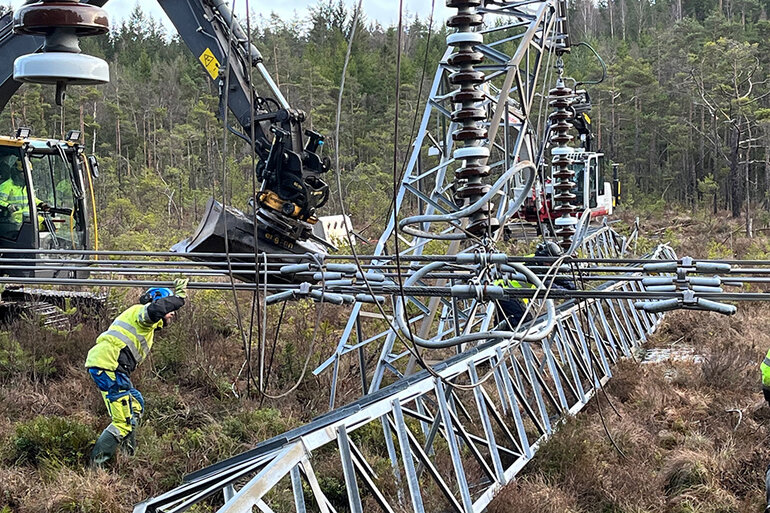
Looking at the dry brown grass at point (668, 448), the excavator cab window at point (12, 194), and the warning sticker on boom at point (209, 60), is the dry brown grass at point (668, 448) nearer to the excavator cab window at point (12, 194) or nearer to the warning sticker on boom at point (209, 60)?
the warning sticker on boom at point (209, 60)

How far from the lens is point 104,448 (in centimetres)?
716

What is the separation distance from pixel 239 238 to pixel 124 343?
70.6 inches

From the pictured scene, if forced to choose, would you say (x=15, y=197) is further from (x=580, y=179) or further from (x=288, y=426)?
(x=580, y=179)

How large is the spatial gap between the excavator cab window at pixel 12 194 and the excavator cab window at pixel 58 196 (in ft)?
0.80

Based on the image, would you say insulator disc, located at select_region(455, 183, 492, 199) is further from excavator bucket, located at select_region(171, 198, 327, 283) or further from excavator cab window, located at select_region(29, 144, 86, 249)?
excavator cab window, located at select_region(29, 144, 86, 249)

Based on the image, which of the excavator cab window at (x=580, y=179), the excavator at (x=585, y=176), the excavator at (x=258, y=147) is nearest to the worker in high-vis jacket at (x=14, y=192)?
the excavator at (x=258, y=147)

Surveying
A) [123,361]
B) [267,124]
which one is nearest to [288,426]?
[123,361]

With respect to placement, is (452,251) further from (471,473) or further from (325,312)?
(325,312)

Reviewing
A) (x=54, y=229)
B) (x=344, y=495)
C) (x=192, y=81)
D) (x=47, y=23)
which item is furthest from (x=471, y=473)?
(x=192, y=81)

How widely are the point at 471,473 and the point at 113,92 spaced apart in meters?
46.2

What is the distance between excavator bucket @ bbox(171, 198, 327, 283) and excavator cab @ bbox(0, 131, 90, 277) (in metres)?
3.59

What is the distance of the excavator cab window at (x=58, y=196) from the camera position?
1179 centimetres

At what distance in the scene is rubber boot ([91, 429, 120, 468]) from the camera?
23.4 feet

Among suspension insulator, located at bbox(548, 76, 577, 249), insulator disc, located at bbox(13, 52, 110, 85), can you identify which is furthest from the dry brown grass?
insulator disc, located at bbox(13, 52, 110, 85)
